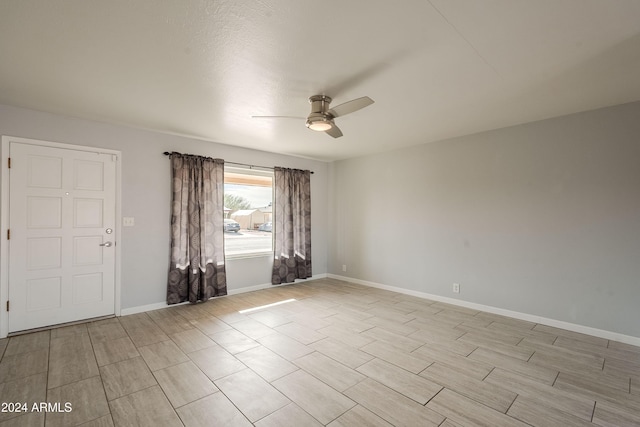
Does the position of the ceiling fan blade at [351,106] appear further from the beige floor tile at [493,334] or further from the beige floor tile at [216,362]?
the beige floor tile at [493,334]

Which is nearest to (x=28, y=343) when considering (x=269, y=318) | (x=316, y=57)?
(x=269, y=318)

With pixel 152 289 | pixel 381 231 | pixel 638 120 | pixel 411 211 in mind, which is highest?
pixel 638 120

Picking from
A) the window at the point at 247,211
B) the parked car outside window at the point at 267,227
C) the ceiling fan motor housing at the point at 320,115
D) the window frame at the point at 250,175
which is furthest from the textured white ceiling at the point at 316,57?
the parked car outside window at the point at 267,227

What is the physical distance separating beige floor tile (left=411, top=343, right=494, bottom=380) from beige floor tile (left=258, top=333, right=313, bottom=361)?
1.11 metres

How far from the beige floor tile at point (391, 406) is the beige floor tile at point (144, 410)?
1268mm

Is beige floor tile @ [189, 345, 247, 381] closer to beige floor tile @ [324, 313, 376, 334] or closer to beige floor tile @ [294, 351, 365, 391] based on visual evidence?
beige floor tile @ [294, 351, 365, 391]

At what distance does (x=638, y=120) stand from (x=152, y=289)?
6254mm

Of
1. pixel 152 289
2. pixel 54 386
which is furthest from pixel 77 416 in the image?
pixel 152 289

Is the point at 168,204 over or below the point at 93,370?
over

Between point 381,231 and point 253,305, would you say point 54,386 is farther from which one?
point 381,231

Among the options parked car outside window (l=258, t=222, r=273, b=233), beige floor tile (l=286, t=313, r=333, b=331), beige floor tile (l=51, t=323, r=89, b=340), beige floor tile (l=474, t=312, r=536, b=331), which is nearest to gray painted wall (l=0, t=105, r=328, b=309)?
beige floor tile (l=51, t=323, r=89, b=340)

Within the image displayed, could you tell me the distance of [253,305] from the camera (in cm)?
431

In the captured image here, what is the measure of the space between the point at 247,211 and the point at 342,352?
3.34m

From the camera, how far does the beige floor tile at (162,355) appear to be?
8.58ft
